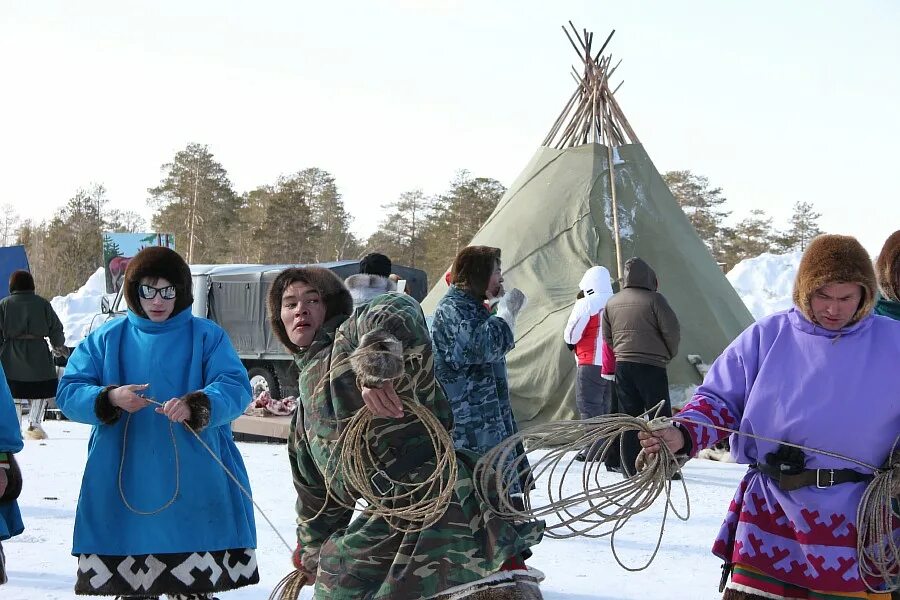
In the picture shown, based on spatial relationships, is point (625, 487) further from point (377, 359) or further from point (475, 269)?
point (475, 269)

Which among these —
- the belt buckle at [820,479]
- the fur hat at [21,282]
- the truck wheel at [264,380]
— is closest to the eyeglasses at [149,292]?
the belt buckle at [820,479]

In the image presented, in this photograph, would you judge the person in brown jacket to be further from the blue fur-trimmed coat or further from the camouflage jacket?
the camouflage jacket

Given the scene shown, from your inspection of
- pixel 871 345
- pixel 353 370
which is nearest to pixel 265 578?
pixel 353 370

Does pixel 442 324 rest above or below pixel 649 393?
above

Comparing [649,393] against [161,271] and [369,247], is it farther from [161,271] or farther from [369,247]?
[369,247]

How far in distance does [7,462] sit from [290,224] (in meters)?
35.9

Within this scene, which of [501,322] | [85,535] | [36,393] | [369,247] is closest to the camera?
[85,535]

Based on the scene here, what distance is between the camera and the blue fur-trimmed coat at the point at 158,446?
3.31 meters

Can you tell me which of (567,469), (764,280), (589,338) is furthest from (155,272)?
(764,280)

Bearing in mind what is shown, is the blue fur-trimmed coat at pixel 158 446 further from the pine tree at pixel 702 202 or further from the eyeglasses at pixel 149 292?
the pine tree at pixel 702 202

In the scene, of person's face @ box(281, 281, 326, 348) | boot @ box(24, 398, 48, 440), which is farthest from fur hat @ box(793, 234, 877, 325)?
boot @ box(24, 398, 48, 440)

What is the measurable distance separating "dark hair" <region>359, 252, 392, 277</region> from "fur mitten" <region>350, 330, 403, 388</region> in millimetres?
4079

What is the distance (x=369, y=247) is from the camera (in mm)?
41969

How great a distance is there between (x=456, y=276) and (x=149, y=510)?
5.97 ft
